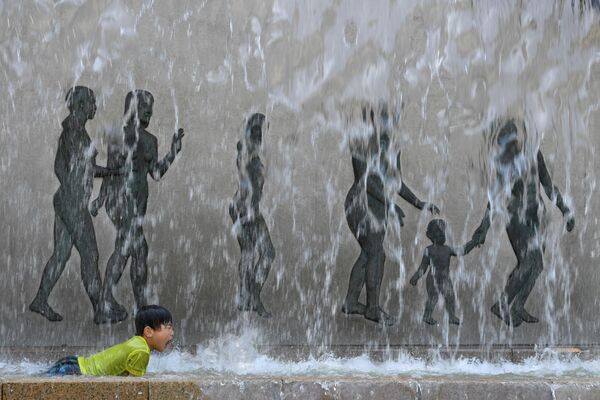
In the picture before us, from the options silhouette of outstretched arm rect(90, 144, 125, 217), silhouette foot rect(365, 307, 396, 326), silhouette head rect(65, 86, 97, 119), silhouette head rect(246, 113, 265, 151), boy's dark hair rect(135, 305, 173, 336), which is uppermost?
silhouette head rect(65, 86, 97, 119)

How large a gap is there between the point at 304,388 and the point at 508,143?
21.0 feet

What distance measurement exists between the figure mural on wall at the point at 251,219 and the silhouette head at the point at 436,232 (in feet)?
5.11

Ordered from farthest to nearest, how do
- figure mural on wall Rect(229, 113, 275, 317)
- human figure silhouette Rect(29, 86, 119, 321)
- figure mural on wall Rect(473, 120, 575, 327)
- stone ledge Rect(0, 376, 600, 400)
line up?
figure mural on wall Rect(473, 120, 575, 327) → figure mural on wall Rect(229, 113, 275, 317) → human figure silhouette Rect(29, 86, 119, 321) → stone ledge Rect(0, 376, 600, 400)

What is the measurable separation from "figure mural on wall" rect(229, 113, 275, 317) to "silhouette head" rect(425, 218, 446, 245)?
1559 mm

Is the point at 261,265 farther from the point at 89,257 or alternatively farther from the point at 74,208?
A: the point at 74,208

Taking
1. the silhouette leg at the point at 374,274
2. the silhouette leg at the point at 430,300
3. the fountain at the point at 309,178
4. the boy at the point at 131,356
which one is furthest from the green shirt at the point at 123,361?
the silhouette leg at the point at 430,300

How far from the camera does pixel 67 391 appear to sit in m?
3.42

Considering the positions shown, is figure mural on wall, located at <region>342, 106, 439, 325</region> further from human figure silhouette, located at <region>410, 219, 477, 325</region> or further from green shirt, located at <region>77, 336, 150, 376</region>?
green shirt, located at <region>77, 336, 150, 376</region>

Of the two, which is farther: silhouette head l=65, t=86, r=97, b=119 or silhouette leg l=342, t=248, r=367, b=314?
silhouette leg l=342, t=248, r=367, b=314

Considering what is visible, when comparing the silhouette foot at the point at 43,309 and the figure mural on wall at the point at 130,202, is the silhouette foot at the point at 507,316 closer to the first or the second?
the figure mural on wall at the point at 130,202

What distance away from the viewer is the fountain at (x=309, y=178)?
8.89m

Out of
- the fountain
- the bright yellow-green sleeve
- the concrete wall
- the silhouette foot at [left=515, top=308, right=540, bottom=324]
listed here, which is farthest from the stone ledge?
the silhouette foot at [left=515, top=308, right=540, bottom=324]

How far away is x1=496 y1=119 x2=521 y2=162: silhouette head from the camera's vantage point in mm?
9508

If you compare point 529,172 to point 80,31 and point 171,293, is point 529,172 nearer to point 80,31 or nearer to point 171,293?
point 171,293
